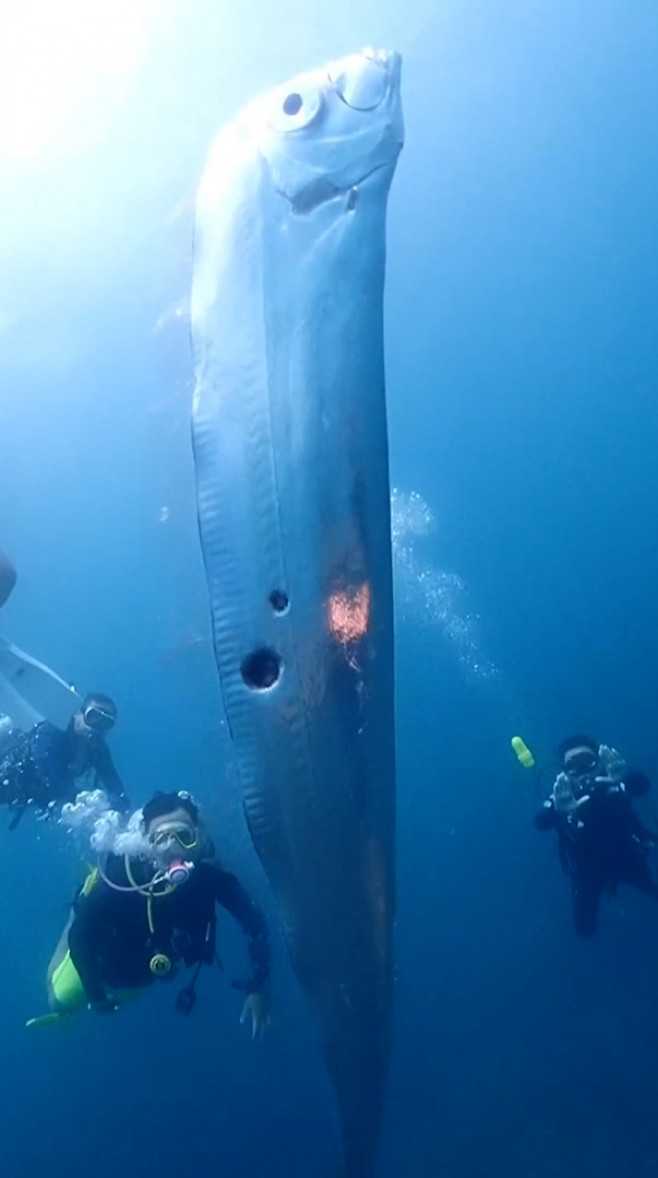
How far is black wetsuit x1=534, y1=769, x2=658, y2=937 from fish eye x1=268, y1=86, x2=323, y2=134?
745 cm

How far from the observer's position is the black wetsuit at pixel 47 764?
8266mm

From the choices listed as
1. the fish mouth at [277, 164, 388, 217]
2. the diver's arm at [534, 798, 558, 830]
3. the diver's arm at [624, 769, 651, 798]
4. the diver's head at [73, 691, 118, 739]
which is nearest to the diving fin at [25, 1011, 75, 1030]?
the diver's head at [73, 691, 118, 739]

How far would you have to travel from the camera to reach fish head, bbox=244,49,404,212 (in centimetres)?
180

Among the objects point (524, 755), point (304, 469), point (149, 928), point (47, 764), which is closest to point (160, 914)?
point (149, 928)

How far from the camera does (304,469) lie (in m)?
1.73

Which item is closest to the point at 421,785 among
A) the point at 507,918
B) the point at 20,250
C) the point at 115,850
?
the point at 507,918

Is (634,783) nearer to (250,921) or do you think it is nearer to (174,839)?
(250,921)

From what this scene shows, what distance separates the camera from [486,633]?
1652 inches

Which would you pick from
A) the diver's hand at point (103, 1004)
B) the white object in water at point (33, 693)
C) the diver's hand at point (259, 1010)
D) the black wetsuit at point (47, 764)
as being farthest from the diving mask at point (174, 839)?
the white object in water at point (33, 693)

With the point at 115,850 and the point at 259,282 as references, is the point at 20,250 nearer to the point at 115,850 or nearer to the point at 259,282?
the point at 115,850

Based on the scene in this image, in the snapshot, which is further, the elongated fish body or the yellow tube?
the yellow tube

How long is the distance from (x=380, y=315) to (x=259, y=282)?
258mm

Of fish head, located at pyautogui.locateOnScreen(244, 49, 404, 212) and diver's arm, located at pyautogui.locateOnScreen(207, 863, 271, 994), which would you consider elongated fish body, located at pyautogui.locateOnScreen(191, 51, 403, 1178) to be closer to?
fish head, located at pyautogui.locateOnScreen(244, 49, 404, 212)

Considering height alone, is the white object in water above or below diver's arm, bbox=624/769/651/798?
above
